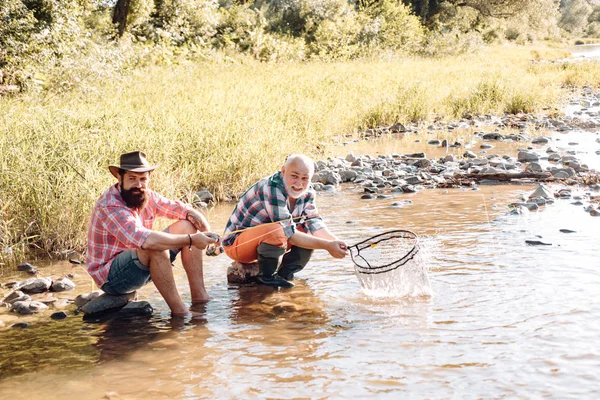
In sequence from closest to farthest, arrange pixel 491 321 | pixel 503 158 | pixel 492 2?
pixel 491 321
pixel 503 158
pixel 492 2

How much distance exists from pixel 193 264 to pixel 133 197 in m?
0.73

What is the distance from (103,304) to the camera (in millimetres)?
4871

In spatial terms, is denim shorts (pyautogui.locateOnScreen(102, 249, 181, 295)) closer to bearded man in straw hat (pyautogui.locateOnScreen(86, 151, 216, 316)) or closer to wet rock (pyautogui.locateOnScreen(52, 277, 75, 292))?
bearded man in straw hat (pyautogui.locateOnScreen(86, 151, 216, 316))

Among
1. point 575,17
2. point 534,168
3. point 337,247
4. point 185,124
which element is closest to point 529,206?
point 534,168

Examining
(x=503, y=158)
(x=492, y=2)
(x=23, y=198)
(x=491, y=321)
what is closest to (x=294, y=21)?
(x=492, y=2)

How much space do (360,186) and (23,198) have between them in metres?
4.52

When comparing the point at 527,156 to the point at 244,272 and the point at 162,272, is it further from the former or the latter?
the point at 162,272

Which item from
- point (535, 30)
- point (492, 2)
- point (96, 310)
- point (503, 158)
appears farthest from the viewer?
point (535, 30)

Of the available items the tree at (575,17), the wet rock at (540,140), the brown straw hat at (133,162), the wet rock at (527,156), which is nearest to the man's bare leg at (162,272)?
the brown straw hat at (133,162)

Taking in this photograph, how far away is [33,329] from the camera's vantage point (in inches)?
183

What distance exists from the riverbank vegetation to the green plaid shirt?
6.20 feet

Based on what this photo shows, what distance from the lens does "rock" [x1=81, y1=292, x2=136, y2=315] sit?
4863 mm

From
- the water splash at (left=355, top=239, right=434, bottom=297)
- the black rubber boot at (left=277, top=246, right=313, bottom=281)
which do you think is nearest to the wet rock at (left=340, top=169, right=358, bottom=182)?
the black rubber boot at (left=277, top=246, right=313, bottom=281)

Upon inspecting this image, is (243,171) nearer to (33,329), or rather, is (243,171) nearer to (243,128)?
(243,128)
